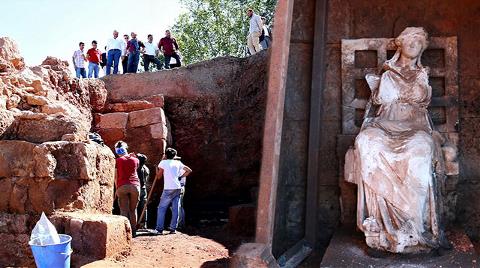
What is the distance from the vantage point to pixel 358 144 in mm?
4934

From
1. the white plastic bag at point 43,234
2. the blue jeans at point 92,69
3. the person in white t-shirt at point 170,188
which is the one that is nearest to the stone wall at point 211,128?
the blue jeans at point 92,69

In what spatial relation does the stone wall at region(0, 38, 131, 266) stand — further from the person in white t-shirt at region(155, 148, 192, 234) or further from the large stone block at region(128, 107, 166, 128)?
the large stone block at region(128, 107, 166, 128)

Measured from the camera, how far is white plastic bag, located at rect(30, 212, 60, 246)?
482cm

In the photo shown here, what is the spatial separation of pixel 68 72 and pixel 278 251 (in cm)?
725

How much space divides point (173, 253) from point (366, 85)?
3.46 meters

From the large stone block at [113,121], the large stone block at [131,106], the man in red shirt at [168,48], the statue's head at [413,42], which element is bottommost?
the large stone block at [113,121]

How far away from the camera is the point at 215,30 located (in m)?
24.6

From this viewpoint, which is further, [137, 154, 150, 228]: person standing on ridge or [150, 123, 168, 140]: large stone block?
[150, 123, 168, 140]: large stone block

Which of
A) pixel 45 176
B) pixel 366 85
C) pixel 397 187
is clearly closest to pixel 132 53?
pixel 45 176

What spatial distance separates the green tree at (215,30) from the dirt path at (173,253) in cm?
1651

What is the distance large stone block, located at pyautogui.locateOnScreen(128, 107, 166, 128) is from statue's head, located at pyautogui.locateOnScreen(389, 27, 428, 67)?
22.0 feet

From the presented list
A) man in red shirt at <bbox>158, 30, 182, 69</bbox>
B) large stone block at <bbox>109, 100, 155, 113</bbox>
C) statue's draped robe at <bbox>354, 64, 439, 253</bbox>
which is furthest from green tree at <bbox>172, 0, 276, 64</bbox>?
statue's draped robe at <bbox>354, 64, 439, 253</bbox>

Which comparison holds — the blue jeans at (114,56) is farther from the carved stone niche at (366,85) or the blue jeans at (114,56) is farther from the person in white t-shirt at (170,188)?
the carved stone niche at (366,85)

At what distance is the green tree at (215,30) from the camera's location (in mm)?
24281
